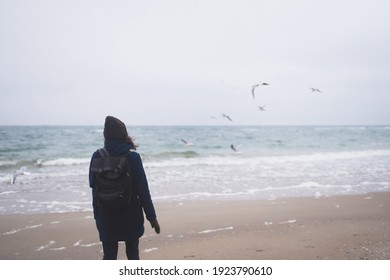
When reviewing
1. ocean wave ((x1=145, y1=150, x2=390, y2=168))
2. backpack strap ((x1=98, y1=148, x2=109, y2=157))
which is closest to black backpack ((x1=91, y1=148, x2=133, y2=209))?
backpack strap ((x1=98, y1=148, x2=109, y2=157))

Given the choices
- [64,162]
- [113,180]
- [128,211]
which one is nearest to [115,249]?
[128,211]

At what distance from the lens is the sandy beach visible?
3.65 metres

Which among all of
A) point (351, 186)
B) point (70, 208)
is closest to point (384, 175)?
point (351, 186)

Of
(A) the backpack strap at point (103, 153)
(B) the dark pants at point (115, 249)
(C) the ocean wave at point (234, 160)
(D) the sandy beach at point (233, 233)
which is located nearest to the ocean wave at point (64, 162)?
(C) the ocean wave at point (234, 160)

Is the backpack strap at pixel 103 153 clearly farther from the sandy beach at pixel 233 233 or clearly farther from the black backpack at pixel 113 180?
the sandy beach at pixel 233 233

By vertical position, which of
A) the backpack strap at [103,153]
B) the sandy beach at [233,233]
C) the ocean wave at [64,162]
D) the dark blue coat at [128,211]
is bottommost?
the sandy beach at [233,233]

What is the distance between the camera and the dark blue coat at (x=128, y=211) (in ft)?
7.83

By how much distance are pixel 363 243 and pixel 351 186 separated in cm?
388

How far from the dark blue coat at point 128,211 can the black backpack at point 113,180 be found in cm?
5

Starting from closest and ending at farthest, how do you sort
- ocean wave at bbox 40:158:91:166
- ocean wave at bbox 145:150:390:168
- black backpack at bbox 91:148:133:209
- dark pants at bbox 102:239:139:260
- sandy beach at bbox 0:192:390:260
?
black backpack at bbox 91:148:133:209 < dark pants at bbox 102:239:139:260 < sandy beach at bbox 0:192:390:260 < ocean wave at bbox 40:158:91:166 < ocean wave at bbox 145:150:390:168

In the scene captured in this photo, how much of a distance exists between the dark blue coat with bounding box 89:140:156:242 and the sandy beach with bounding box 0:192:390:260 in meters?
1.30

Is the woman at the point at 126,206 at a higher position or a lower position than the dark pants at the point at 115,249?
higher

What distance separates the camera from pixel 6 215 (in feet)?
17.0

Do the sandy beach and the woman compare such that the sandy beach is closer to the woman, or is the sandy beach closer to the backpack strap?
the woman
